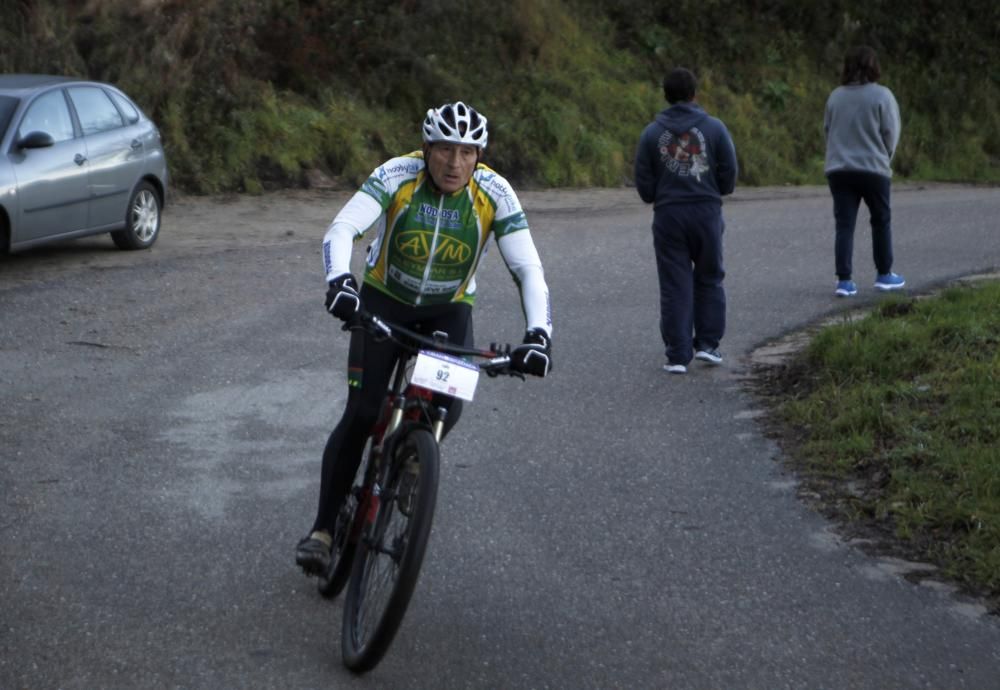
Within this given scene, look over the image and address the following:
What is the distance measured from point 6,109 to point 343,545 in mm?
9191

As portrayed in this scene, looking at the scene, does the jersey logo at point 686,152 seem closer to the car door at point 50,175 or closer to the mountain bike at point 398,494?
the mountain bike at point 398,494

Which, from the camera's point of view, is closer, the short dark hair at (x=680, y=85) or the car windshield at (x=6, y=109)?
the short dark hair at (x=680, y=85)

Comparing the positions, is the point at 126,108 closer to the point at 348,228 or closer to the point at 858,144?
the point at 858,144

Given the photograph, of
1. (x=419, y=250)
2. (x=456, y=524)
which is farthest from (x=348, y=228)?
(x=456, y=524)

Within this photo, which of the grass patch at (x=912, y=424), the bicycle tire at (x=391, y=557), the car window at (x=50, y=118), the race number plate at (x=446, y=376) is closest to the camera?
the bicycle tire at (x=391, y=557)

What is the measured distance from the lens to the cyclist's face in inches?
215

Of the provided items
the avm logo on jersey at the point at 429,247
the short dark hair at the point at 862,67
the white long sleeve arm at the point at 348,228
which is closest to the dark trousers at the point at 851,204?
the short dark hair at the point at 862,67

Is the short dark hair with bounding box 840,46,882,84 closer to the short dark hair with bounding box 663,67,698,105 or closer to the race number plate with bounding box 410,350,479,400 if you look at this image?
the short dark hair with bounding box 663,67,698,105

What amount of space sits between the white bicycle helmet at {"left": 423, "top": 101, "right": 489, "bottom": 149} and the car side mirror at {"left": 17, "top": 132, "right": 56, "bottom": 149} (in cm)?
852

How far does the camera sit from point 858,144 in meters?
12.6

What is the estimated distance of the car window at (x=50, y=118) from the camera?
13.5 meters

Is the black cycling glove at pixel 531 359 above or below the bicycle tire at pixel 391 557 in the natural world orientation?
above

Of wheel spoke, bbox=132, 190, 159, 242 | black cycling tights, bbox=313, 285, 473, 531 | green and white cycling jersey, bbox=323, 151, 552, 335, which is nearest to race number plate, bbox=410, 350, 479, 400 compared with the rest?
black cycling tights, bbox=313, 285, 473, 531

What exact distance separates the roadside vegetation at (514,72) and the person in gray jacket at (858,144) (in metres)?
9.22
